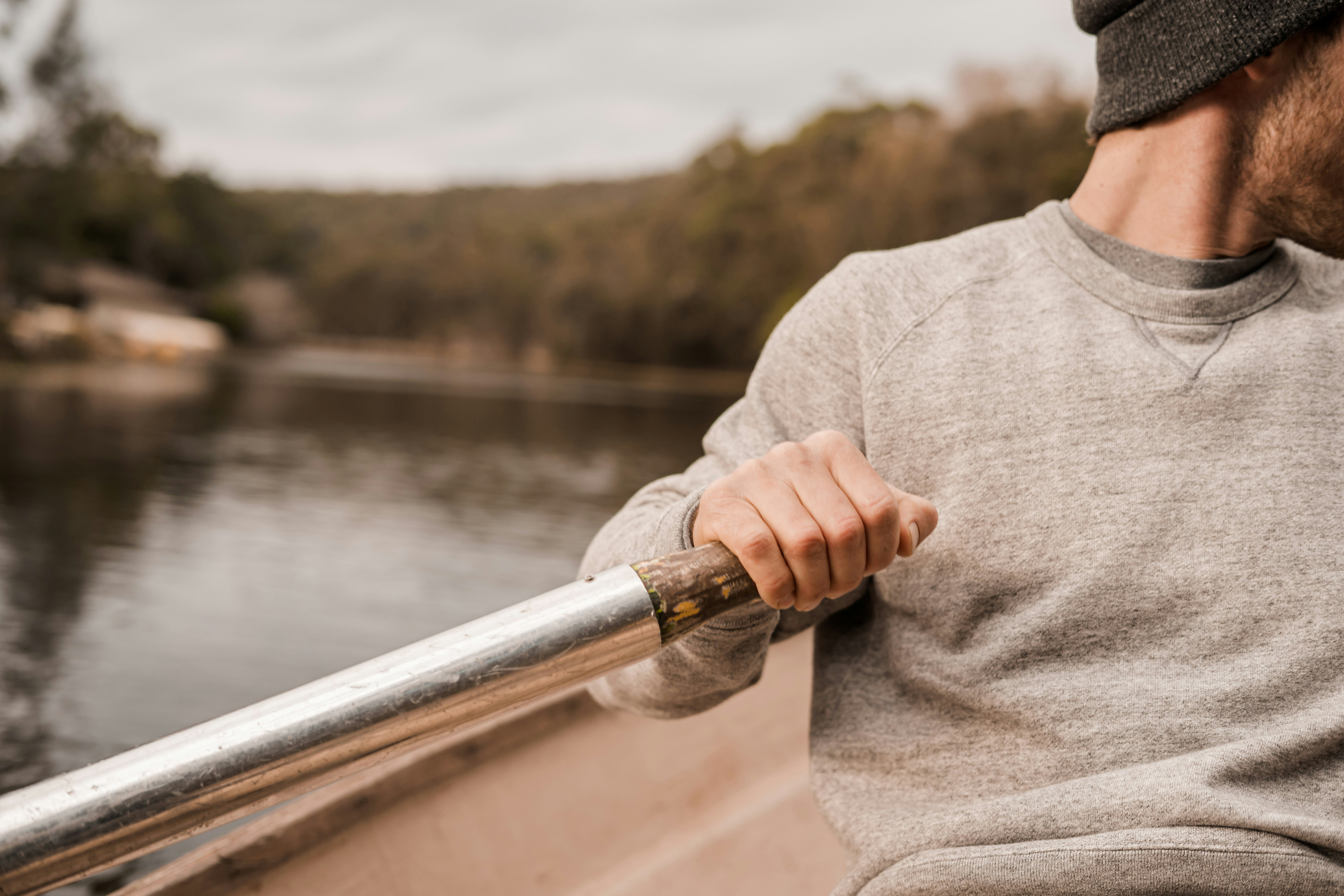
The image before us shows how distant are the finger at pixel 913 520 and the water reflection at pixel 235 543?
188 inches

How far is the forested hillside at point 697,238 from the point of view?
A: 33.6m

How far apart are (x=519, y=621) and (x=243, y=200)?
84347mm

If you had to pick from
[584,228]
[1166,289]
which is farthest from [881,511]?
[584,228]

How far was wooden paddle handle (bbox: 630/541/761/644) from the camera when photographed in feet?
2.69

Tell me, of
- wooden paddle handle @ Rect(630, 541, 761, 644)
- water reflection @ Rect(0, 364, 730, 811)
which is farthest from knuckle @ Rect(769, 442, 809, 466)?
water reflection @ Rect(0, 364, 730, 811)

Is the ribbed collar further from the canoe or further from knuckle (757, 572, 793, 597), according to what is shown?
the canoe

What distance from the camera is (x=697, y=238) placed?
174 feet

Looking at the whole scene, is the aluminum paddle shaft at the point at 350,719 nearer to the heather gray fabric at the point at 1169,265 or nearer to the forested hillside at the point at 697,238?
the heather gray fabric at the point at 1169,265

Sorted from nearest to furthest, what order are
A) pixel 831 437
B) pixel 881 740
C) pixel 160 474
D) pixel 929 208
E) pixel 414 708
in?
pixel 414 708 < pixel 831 437 < pixel 881 740 < pixel 160 474 < pixel 929 208

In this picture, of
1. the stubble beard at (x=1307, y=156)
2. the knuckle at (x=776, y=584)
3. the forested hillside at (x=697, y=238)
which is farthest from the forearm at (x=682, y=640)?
the forested hillside at (x=697, y=238)

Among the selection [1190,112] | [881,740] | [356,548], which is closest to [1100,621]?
[881,740]

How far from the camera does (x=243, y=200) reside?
75438mm

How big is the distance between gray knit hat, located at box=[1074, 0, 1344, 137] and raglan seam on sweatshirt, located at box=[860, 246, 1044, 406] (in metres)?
0.24

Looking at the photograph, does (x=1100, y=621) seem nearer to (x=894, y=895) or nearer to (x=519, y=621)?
(x=894, y=895)
